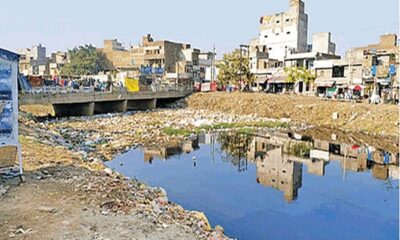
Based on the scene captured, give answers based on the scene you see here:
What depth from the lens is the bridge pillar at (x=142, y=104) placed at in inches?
1371

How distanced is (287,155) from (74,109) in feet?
62.3

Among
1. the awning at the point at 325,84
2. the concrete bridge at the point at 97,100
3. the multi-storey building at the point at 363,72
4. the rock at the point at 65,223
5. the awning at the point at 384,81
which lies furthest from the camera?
the awning at the point at 325,84

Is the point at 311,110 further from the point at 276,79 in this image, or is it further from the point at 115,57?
the point at 115,57

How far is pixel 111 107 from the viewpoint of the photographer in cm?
3266

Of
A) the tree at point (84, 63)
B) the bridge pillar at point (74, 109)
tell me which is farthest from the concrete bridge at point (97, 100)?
the tree at point (84, 63)

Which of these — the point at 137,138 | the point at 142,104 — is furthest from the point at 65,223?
the point at 142,104

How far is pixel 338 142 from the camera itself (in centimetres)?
A: 1998

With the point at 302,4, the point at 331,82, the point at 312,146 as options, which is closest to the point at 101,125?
the point at 312,146

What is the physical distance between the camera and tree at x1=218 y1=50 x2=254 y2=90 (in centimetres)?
4038

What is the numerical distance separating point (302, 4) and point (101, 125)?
4651cm

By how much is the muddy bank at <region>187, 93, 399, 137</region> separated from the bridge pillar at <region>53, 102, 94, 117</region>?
10.6 metres

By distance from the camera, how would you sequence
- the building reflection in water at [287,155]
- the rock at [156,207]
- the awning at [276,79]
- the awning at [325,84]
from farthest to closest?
the awning at [276,79] → the awning at [325,84] → the building reflection in water at [287,155] → the rock at [156,207]

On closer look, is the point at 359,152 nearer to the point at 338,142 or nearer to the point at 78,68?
the point at 338,142

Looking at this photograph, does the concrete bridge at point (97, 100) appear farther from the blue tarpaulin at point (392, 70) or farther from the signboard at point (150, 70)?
the blue tarpaulin at point (392, 70)
